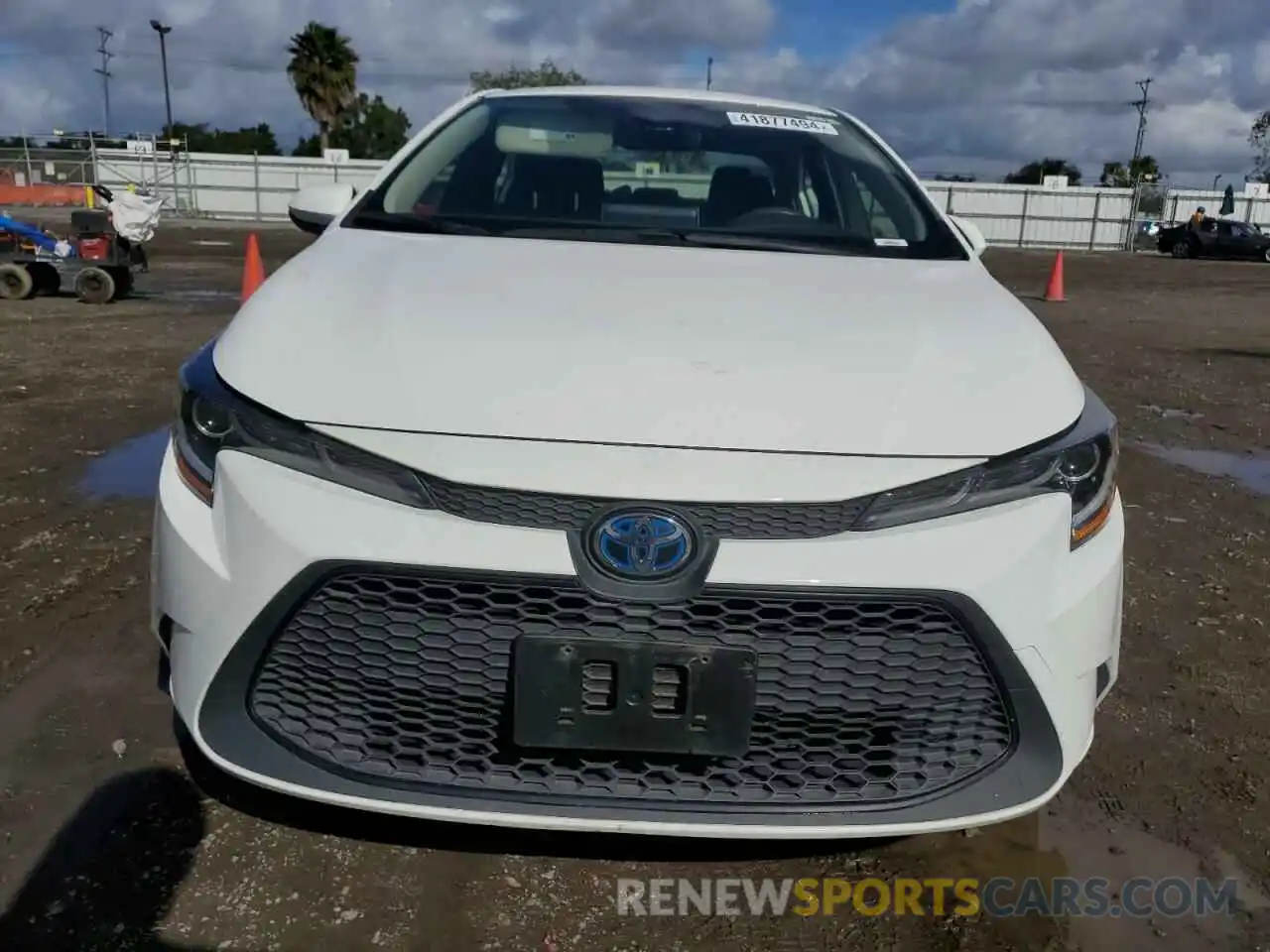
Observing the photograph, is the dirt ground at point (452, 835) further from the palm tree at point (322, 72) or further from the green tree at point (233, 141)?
the green tree at point (233, 141)

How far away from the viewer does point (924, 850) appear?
7.41ft

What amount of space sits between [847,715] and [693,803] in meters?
0.29

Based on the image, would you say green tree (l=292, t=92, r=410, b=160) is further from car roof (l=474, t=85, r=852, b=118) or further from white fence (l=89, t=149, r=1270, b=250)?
car roof (l=474, t=85, r=852, b=118)

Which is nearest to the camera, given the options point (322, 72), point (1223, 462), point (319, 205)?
point (319, 205)

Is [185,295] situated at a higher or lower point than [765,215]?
lower

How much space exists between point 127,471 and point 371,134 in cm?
6853

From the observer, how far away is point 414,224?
2727 millimetres

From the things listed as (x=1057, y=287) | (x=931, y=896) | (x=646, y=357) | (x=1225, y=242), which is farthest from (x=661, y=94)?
(x=1225, y=242)

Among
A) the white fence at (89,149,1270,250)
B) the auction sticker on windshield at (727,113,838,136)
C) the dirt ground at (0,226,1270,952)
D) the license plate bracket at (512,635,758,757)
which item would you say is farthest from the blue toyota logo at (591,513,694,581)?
the white fence at (89,149,1270,250)

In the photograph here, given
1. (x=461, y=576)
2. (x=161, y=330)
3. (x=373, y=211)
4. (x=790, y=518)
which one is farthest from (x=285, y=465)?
(x=161, y=330)

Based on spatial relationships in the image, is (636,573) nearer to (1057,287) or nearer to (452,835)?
(452,835)

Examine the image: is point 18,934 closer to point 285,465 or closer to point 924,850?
point 285,465

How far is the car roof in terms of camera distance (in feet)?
11.6

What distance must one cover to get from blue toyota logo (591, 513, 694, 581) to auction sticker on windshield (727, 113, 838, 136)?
80.7 inches
